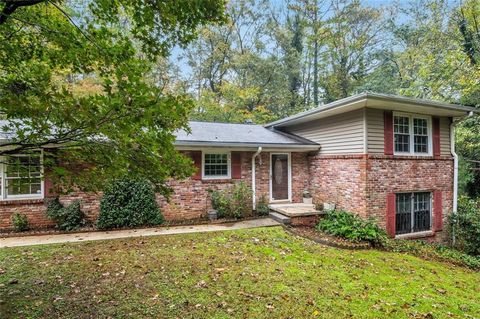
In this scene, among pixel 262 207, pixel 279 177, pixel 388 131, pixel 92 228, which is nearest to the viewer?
pixel 92 228

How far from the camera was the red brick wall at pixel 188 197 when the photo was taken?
7316 millimetres

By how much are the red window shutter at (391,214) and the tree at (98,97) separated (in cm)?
726

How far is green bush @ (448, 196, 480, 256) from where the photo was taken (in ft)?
27.5

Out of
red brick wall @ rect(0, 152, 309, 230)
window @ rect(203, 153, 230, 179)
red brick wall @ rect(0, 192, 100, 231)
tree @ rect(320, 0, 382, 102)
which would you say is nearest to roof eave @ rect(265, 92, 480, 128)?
red brick wall @ rect(0, 152, 309, 230)

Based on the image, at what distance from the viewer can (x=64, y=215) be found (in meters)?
7.33

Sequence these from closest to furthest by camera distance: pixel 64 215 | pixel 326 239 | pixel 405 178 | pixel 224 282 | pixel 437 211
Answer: pixel 224 282, pixel 326 239, pixel 64 215, pixel 405 178, pixel 437 211

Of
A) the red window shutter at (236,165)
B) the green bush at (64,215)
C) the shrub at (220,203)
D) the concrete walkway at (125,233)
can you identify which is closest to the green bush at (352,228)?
the concrete walkway at (125,233)

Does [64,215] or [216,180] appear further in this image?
[216,180]

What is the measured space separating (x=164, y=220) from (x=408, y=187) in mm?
8066

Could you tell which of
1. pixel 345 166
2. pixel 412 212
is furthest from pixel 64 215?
pixel 412 212

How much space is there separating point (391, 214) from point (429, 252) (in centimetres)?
137

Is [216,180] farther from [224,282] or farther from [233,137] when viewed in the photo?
[224,282]

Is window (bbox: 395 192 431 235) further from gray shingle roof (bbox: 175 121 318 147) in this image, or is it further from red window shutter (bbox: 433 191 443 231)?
gray shingle roof (bbox: 175 121 318 147)

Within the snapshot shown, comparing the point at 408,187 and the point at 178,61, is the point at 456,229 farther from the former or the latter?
the point at 178,61
